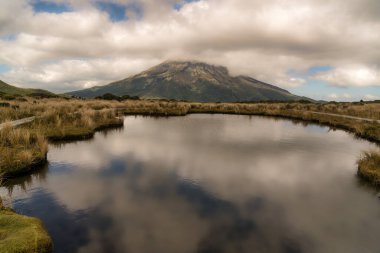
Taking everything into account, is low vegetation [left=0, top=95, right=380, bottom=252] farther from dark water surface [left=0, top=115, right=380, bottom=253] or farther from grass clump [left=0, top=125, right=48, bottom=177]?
dark water surface [left=0, top=115, right=380, bottom=253]

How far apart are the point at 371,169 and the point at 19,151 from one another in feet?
69.9

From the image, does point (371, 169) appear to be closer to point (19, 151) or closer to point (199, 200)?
point (199, 200)

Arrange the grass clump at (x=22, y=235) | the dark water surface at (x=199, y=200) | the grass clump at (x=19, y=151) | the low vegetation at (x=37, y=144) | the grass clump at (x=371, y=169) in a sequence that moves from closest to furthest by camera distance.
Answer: the grass clump at (x=22, y=235)
the low vegetation at (x=37, y=144)
the dark water surface at (x=199, y=200)
the grass clump at (x=19, y=151)
the grass clump at (x=371, y=169)

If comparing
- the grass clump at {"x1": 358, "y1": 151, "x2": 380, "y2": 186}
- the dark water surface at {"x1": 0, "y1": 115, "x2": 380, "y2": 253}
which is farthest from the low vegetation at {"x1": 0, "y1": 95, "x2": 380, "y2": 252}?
the dark water surface at {"x1": 0, "y1": 115, "x2": 380, "y2": 253}

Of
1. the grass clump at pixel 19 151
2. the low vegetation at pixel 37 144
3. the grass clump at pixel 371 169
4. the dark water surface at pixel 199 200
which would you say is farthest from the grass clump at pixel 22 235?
the grass clump at pixel 371 169

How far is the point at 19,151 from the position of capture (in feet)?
54.9

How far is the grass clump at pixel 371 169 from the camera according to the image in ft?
50.6

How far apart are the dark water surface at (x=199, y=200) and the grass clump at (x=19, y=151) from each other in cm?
80

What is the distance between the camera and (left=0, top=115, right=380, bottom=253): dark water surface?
9.52 m

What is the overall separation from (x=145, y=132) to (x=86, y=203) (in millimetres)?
18434

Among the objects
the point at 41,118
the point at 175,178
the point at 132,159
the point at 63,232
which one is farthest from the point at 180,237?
the point at 41,118

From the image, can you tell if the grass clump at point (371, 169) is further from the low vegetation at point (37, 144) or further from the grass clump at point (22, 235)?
the grass clump at point (22, 235)

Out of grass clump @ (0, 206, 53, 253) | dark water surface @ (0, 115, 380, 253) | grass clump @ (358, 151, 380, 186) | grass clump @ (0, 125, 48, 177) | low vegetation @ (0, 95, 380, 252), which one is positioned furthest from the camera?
grass clump @ (358, 151, 380, 186)

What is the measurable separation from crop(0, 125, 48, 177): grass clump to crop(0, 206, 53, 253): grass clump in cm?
559
